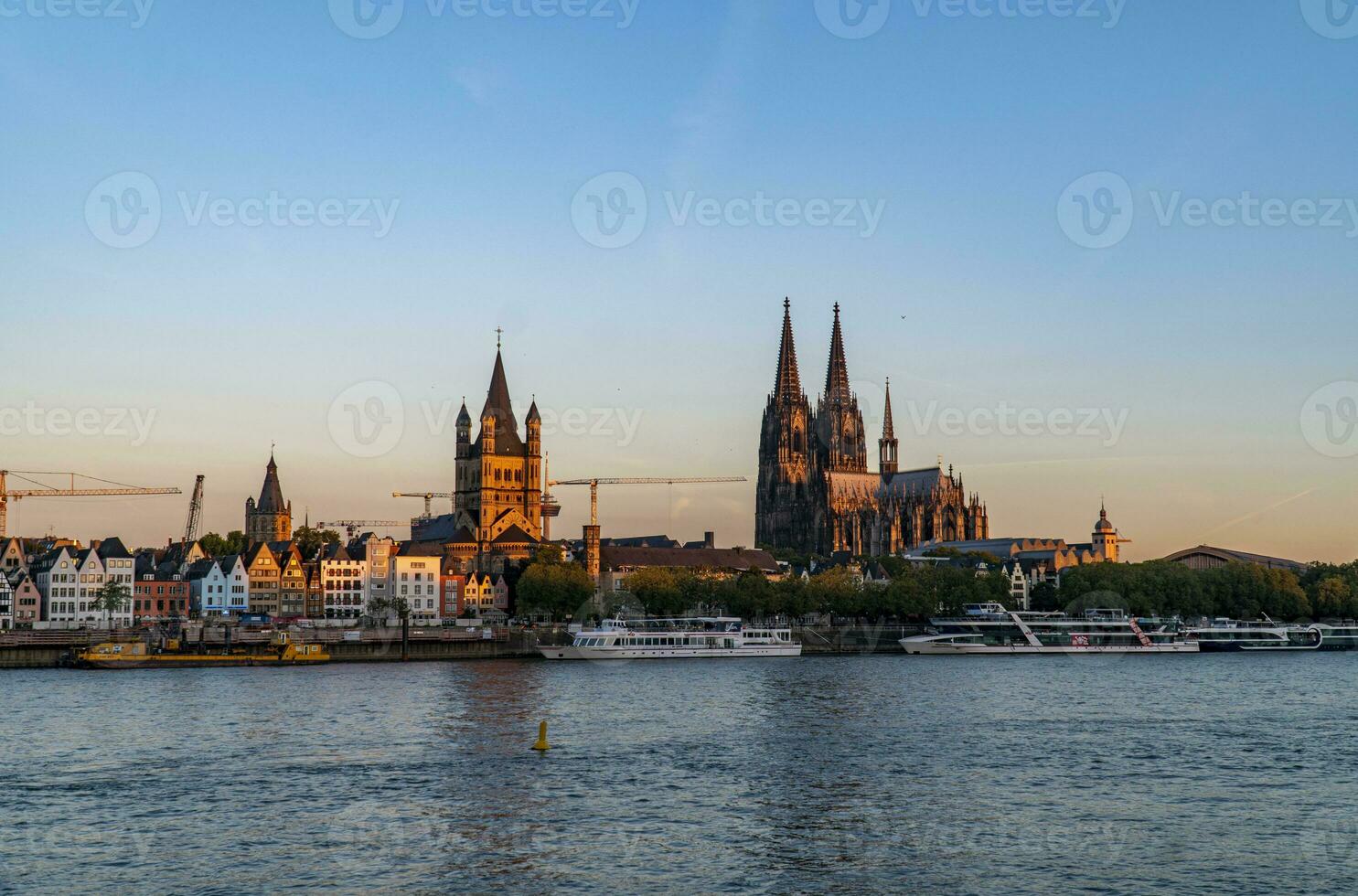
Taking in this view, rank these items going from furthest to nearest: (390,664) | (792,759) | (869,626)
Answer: (869,626), (390,664), (792,759)

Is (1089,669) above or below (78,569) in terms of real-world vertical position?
below

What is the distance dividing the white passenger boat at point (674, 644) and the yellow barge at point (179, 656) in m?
19.7

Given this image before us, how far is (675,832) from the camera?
39.2 m

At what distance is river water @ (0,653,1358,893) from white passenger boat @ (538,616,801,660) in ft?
122

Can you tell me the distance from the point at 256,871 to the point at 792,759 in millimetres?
23667

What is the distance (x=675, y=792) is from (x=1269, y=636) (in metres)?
115

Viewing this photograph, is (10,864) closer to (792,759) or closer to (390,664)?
(792,759)

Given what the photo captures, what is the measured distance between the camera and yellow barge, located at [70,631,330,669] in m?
102

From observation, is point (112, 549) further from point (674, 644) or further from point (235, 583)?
point (674, 644)

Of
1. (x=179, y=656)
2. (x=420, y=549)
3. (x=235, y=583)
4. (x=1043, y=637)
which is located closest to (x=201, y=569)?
(x=235, y=583)

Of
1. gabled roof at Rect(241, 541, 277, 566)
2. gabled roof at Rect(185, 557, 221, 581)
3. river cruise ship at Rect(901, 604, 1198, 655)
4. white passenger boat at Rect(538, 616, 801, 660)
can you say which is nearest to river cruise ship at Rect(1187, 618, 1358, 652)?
river cruise ship at Rect(901, 604, 1198, 655)

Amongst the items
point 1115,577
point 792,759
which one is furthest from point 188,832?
point 1115,577

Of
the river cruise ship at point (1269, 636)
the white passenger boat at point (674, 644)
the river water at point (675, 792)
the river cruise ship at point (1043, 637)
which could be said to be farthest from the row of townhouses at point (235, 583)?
the river cruise ship at point (1269, 636)

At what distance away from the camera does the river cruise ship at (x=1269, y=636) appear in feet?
467
